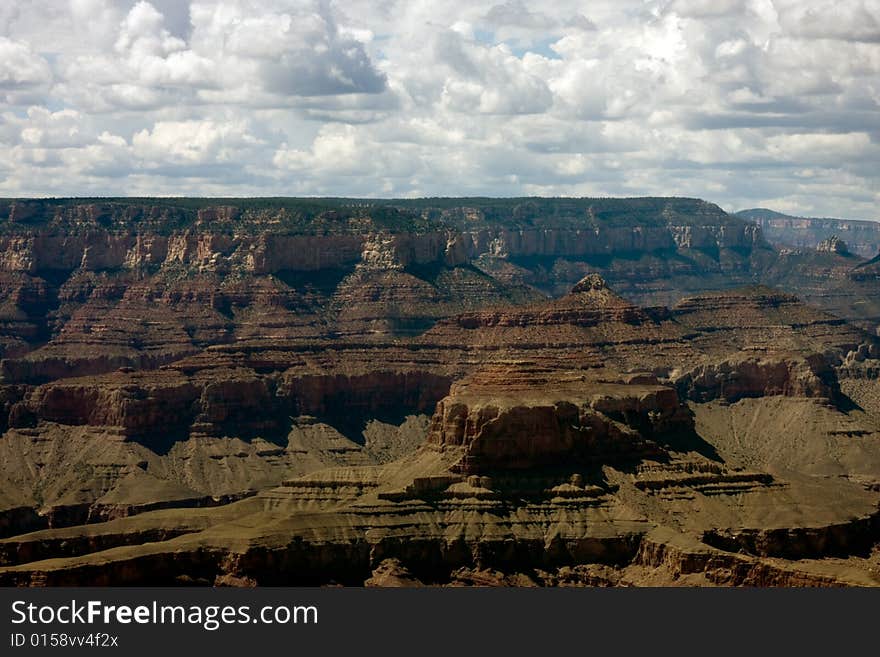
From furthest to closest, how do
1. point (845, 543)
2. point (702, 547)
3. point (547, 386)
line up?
point (547, 386) < point (845, 543) < point (702, 547)

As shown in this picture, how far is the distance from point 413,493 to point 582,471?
47.3ft

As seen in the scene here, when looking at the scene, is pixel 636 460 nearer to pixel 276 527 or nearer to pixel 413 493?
pixel 413 493

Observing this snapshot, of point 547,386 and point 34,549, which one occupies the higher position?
point 547,386

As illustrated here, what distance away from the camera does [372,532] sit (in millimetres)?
165875

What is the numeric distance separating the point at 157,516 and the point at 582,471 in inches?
1328

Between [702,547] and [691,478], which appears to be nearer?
[702,547]

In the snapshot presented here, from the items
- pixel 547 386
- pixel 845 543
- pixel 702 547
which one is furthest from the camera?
pixel 547 386

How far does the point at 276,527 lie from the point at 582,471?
2653 cm

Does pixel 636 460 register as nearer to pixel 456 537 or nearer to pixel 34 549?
pixel 456 537

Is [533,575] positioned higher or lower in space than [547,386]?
lower

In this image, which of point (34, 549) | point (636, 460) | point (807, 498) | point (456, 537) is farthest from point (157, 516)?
point (807, 498)

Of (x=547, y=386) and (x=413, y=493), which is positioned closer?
(x=413, y=493)

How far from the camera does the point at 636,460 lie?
18162 centimetres

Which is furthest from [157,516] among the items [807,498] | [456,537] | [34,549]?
[807,498]
